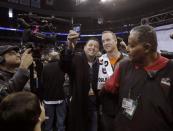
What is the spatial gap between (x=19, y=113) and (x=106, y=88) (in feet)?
3.81

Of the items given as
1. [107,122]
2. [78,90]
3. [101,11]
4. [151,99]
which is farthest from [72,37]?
[101,11]

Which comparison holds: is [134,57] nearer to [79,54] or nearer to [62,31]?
[79,54]

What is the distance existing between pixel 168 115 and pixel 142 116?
0.57 ft

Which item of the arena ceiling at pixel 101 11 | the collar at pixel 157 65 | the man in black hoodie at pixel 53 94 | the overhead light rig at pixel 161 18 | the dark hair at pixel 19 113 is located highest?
the arena ceiling at pixel 101 11

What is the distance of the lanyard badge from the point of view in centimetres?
188

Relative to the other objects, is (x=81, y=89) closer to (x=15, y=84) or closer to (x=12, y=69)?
(x=12, y=69)

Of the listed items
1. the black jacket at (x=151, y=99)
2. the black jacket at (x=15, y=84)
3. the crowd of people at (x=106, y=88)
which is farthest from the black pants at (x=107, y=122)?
the black jacket at (x=15, y=84)

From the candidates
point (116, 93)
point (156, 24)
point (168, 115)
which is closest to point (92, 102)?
point (116, 93)

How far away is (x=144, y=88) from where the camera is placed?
6.10 ft

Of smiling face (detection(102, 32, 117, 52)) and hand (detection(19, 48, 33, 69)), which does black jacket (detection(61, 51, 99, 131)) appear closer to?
smiling face (detection(102, 32, 117, 52))

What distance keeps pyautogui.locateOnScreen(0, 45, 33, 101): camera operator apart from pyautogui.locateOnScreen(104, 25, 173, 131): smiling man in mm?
A: 731

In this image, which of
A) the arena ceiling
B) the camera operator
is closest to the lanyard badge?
the camera operator

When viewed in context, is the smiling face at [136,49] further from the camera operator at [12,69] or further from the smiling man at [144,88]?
the camera operator at [12,69]

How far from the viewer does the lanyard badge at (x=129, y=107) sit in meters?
1.88
